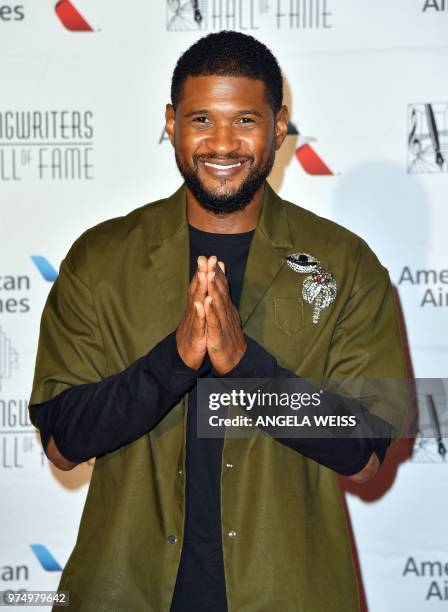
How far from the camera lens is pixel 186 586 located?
1.56 meters

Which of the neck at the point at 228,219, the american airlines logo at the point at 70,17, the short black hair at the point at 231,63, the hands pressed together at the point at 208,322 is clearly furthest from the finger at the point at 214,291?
the american airlines logo at the point at 70,17

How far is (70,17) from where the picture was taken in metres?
2.53

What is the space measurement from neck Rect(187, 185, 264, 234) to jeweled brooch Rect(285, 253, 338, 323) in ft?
0.36

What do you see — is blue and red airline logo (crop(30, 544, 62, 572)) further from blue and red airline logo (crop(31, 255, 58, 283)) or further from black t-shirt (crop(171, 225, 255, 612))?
black t-shirt (crop(171, 225, 255, 612))

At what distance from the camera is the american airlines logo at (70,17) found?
2527 mm

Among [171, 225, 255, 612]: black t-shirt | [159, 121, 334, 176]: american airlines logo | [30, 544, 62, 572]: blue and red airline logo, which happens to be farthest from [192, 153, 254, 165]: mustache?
[30, 544, 62, 572]: blue and red airline logo

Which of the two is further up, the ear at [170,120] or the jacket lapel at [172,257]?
the ear at [170,120]

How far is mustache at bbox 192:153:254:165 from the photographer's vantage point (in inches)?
65.7

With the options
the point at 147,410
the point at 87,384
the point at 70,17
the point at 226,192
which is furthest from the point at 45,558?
the point at 70,17

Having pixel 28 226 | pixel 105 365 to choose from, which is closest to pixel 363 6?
pixel 28 226

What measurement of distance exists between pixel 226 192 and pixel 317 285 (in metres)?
0.23

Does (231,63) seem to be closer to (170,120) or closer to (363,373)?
(170,120)

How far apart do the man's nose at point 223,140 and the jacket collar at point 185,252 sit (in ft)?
0.58

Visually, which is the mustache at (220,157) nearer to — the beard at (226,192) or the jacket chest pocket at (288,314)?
the beard at (226,192)
